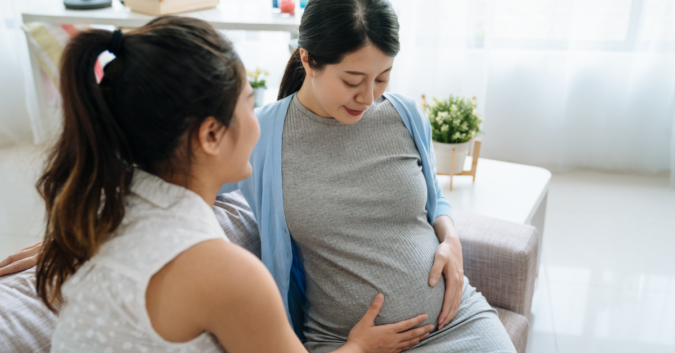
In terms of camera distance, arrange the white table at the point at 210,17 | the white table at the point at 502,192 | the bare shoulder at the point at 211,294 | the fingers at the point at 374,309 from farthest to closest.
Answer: the white table at the point at 210,17 < the white table at the point at 502,192 < the fingers at the point at 374,309 < the bare shoulder at the point at 211,294

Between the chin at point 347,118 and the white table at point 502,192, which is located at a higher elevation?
the chin at point 347,118

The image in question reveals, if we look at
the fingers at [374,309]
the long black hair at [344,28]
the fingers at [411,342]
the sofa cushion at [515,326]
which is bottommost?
the sofa cushion at [515,326]

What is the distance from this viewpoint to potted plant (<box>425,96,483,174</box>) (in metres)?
1.81

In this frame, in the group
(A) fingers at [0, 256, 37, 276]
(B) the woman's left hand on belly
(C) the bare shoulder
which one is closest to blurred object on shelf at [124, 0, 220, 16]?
(A) fingers at [0, 256, 37, 276]

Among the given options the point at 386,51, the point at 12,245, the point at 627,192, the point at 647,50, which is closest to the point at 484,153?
the point at 627,192

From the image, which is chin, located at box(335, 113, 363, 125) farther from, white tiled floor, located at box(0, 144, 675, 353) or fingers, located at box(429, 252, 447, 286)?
white tiled floor, located at box(0, 144, 675, 353)

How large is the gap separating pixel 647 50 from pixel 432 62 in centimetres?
110

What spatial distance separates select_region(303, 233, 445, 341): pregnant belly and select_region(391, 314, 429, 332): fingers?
0.02m

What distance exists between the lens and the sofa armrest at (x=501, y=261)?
139 cm

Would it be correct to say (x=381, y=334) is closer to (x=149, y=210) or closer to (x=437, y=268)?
(x=437, y=268)

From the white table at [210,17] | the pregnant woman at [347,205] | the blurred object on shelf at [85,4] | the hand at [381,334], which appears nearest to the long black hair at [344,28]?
the pregnant woman at [347,205]

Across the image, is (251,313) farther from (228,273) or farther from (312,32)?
(312,32)

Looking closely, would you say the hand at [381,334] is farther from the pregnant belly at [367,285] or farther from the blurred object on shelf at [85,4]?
the blurred object on shelf at [85,4]

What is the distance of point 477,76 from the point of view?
3076 millimetres
